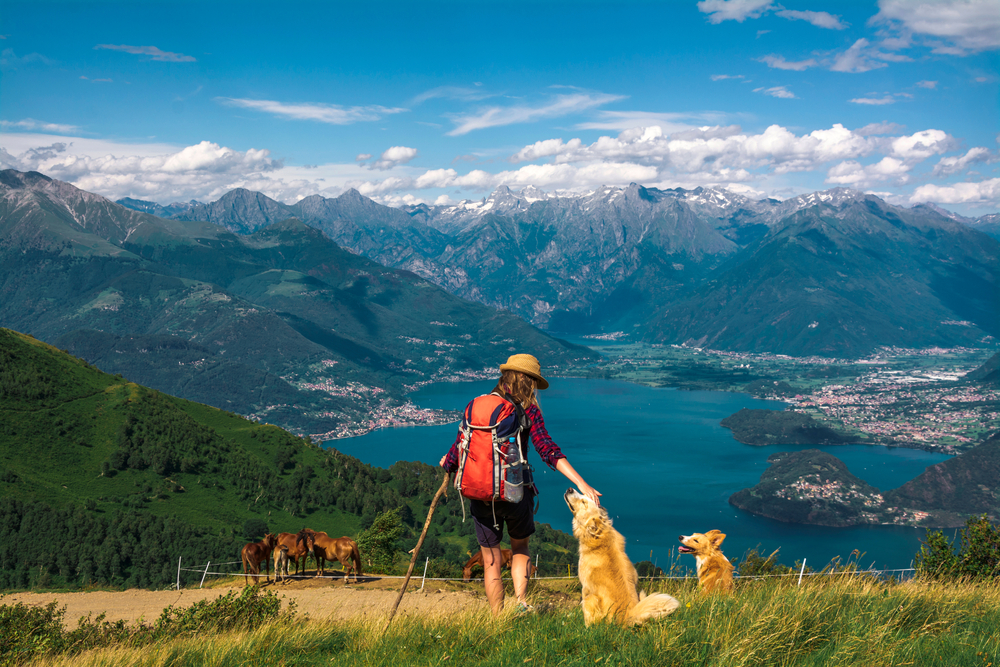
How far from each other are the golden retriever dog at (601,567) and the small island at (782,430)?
16937 cm

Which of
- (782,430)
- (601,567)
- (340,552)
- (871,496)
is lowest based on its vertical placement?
(871,496)

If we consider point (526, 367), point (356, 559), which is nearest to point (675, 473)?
point (356, 559)

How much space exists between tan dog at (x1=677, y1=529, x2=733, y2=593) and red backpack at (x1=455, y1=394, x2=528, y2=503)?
109 inches

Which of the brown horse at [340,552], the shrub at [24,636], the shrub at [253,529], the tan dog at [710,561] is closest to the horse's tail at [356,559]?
the brown horse at [340,552]

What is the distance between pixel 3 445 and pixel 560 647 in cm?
7267

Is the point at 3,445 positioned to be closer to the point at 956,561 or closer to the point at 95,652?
the point at 95,652

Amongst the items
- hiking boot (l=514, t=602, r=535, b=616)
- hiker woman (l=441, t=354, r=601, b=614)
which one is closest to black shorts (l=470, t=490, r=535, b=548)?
hiker woman (l=441, t=354, r=601, b=614)

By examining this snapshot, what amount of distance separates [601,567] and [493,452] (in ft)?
4.46

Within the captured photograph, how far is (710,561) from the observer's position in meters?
7.00

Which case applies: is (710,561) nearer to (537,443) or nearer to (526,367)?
(537,443)

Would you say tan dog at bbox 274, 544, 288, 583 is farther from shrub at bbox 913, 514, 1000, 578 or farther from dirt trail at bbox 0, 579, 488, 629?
shrub at bbox 913, 514, 1000, 578

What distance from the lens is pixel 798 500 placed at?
357ft

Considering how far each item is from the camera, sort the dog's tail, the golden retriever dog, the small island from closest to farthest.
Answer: the dog's tail < the golden retriever dog < the small island

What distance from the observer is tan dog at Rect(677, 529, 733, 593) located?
6.63 meters
